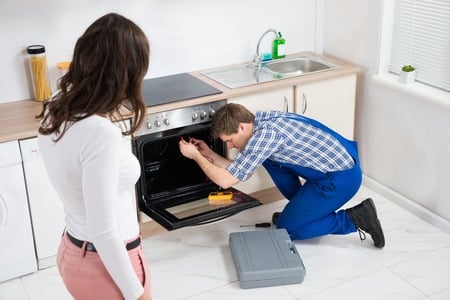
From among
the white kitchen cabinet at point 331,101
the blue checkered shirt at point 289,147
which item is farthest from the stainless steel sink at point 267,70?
the blue checkered shirt at point 289,147

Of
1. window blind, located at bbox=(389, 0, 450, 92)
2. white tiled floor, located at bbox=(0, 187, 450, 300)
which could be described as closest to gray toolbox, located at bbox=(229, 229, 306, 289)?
white tiled floor, located at bbox=(0, 187, 450, 300)

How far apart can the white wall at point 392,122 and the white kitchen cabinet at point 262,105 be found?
0.58m

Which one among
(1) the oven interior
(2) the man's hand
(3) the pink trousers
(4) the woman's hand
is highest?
(3) the pink trousers

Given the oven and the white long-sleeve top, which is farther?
the oven

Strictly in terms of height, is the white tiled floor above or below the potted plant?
below

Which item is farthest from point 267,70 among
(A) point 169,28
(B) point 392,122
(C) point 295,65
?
(B) point 392,122

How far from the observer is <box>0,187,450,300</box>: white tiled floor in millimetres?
2803

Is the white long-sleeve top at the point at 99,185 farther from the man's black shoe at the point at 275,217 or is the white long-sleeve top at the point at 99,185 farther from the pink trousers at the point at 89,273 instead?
the man's black shoe at the point at 275,217

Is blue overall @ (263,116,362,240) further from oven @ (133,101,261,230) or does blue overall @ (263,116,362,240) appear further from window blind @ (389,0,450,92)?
window blind @ (389,0,450,92)

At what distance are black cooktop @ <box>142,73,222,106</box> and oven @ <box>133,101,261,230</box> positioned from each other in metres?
0.07

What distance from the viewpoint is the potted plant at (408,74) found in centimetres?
339

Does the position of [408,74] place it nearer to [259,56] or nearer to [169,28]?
[259,56]

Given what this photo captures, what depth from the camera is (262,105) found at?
11.0 ft

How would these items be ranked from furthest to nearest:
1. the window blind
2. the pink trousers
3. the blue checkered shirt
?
the window blind, the blue checkered shirt, the pink trousers
